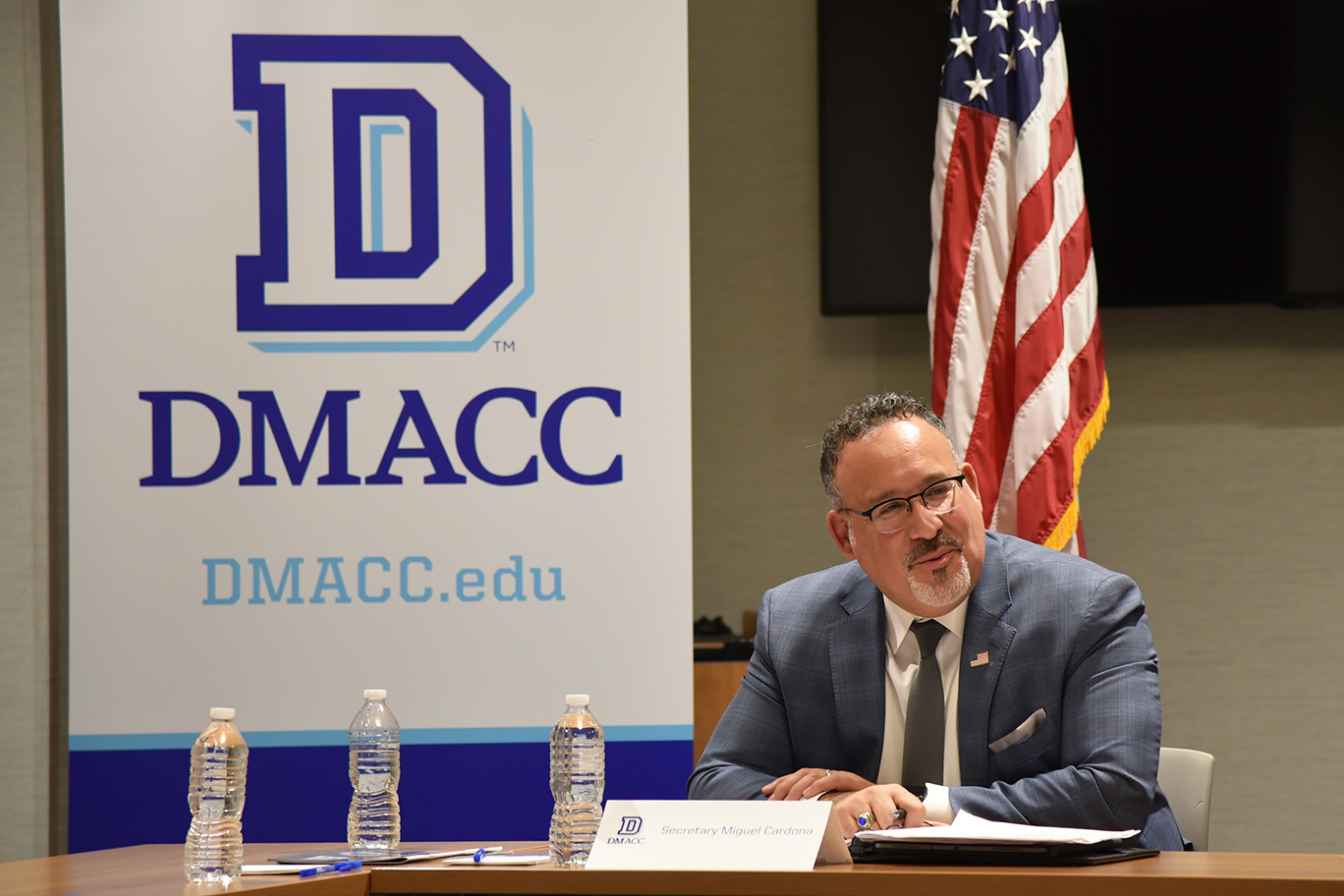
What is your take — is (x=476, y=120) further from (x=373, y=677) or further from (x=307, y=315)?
(x=373, y=677)

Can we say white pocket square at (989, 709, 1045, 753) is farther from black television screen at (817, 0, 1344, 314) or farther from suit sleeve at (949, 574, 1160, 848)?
black television screen at (817, 0, 1344, 314)

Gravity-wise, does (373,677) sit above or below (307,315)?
below

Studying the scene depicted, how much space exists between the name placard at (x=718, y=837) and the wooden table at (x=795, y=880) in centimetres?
3

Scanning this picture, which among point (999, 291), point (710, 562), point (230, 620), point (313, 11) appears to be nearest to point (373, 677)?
point (230, 620)

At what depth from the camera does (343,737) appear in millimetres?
3037

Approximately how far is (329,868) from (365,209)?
1827 mm

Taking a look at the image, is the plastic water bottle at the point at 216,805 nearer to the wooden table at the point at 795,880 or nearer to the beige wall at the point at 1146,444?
the wooden table at the point at 795,880

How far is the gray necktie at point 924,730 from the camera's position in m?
2.17

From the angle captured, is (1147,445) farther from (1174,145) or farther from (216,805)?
(216,805)

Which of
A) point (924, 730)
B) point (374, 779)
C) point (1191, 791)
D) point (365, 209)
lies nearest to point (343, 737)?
point (374, 779)

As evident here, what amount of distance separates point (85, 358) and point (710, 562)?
203 cm

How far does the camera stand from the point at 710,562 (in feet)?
13.6

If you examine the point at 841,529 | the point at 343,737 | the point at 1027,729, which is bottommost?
the point at 343,737

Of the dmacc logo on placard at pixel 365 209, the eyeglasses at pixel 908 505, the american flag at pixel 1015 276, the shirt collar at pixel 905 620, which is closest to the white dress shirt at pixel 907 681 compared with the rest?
the shirt collar at pixel 905 620
